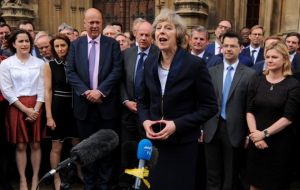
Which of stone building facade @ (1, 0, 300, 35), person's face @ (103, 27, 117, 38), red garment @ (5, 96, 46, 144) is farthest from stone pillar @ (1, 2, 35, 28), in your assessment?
red garment @ (5, 96, 46, 144)

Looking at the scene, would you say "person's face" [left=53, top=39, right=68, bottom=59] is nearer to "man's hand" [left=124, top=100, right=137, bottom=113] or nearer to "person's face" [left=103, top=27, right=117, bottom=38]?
"man's hand" [left=124, top=100, right=137, bottom=113]

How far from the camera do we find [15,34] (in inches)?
185

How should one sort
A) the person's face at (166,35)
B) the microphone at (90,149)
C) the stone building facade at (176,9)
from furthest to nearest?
the stone building facade at (176,9) → the person's face at (166,35) → the microphone at (90,149)

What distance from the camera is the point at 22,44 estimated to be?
4637 mm

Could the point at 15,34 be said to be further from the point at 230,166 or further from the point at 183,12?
the point at 183,12

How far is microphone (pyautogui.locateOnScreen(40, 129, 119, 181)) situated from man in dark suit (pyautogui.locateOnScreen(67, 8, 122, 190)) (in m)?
2.19

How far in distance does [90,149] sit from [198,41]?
3483mm

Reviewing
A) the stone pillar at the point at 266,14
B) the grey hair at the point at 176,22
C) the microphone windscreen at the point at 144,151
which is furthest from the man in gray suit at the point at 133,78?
the stone pillar at the point at 266,14

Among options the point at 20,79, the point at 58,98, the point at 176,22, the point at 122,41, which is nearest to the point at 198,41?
the point at 122,41

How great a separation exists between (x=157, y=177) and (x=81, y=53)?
87.0 inches

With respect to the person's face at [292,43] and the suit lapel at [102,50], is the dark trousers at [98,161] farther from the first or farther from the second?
the person's face at [292,43]

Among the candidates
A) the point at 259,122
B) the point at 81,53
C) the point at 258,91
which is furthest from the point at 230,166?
the point at 81,53

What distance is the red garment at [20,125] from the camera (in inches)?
181

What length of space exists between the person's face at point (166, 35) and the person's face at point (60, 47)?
7.48ft
